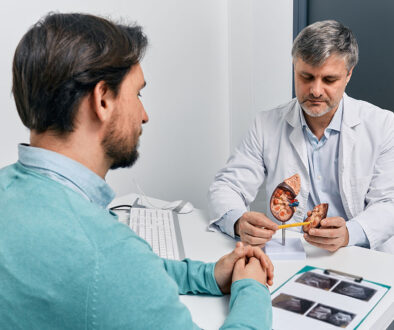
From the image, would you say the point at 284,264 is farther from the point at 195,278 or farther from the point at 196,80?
the point at 196,80

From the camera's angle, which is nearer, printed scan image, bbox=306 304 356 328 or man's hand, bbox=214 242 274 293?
printed scan image, bbox=306 304 356 328

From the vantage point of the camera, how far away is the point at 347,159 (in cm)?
184

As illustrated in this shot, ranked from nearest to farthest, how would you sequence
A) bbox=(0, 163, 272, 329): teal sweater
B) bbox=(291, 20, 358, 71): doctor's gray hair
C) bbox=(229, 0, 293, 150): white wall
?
bbox=(0, 163, 272, 329): teal sweater, bbox=(291, 20, 358, 71): doctor's gray hair, bbox=(229, 0, 293, 150): white wall

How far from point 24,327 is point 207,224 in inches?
38.5

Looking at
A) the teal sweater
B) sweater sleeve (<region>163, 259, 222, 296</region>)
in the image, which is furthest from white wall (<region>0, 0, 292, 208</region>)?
the teal sweater

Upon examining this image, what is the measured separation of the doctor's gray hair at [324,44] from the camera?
5.79 ft

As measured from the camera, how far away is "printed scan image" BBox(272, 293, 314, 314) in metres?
1.07

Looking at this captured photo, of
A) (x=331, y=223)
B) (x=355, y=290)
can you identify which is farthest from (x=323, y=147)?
(x=355, y=290)

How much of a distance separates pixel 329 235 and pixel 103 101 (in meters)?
0.80

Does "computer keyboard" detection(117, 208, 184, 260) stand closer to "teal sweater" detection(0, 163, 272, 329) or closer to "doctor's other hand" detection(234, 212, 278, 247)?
"doctor's other hand" detection(234, 212, 278, 247)

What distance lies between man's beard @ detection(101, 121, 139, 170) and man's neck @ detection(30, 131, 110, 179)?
2 cm

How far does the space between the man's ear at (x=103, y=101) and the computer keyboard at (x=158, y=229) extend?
62 cm

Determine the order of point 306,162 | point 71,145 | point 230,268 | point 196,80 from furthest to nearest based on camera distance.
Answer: point 196,80
point 306,162
point 230,268
point 71,145

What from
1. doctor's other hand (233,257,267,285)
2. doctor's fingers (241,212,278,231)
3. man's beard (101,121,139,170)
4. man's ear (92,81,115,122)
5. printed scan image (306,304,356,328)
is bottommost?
printed scan image (306,304,356,328)
